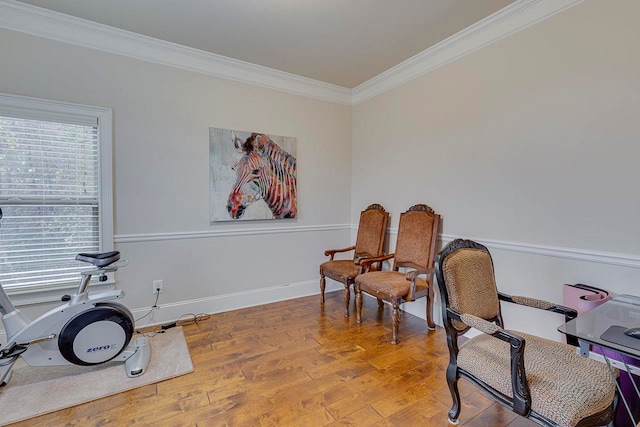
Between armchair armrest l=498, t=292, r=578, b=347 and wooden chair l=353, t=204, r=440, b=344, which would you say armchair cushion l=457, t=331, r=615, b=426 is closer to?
armchair armrest l=498, t=292, r=578, b=347

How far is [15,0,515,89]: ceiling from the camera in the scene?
7.39 feet

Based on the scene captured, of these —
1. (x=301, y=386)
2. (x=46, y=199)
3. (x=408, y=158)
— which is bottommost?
(x=301, y=386)

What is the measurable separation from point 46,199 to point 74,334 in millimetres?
1235

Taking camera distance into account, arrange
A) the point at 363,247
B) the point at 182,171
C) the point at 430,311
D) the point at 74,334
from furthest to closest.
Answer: the point at 363,247
the point at 182,171
the point at 430,311
the point at 74,334

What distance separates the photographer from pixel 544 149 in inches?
84.4

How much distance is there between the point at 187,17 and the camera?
2404 mm

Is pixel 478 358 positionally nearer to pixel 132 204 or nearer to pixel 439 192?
pixel 439 192

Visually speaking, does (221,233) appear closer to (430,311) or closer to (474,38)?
(430,311)

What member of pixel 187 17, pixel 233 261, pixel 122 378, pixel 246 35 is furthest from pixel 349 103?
pixel 122 378

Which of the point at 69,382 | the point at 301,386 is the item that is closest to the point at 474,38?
the point at 301,386

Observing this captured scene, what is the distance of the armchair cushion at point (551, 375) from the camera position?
117 cm

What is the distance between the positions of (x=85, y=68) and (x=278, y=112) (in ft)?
5.94

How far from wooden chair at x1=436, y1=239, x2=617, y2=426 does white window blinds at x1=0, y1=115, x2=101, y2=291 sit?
2.94 meters

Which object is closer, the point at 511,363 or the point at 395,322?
the point at 511,363
